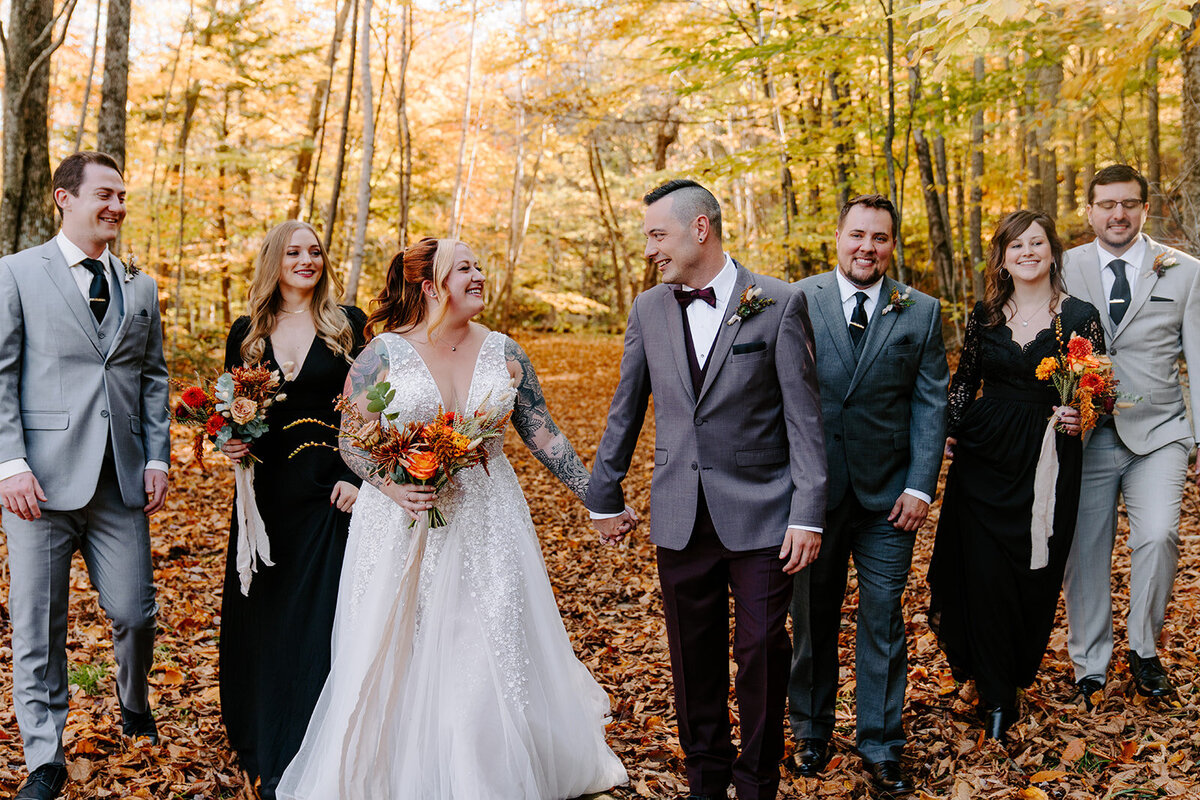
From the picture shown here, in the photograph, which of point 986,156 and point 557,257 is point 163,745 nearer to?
point 986,156

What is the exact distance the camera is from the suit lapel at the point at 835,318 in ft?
12.4

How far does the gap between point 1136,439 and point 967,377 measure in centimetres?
81

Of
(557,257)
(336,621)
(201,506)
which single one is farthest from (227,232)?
(557,257)

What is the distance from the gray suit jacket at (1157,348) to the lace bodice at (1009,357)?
0.30 metres

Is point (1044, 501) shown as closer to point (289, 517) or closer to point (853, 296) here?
point (853, 296)

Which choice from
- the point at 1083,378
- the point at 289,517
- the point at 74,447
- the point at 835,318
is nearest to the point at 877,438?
the point at 835,318

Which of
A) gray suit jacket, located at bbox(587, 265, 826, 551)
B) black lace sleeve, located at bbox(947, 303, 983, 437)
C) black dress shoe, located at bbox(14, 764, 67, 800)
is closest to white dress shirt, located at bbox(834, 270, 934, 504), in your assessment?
gray suit jacket, located at bbox(587, 265, 826, 551)

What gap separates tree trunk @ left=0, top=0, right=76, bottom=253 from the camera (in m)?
6.57

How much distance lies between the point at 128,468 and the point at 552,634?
2.03 metres

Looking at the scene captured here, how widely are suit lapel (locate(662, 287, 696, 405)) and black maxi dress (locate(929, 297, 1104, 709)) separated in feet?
5.28

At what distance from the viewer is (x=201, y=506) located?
27.6 feet

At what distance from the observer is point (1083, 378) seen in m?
3.69

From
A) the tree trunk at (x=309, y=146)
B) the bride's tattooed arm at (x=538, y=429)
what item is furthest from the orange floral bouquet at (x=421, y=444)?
the tree trunk at (x=309, y=146)

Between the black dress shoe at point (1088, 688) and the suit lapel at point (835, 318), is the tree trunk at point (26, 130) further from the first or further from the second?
the black dress shoe at point (1088, 688)
